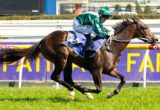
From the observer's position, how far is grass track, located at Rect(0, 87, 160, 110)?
6254 mm

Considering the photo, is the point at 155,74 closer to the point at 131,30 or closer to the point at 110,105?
the point at 131,30

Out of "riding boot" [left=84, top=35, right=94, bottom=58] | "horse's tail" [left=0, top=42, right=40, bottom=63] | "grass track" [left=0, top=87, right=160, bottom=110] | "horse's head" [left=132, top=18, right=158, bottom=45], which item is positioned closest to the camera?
"grass track" [left=0, top=87, right=160, bottom=110]

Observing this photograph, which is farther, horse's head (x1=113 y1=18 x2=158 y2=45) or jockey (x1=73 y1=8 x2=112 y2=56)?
horse's head (x1=113 y1=18 x2=158 y2=45)

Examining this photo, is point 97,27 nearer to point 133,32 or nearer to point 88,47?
point 88,47

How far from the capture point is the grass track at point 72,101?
6.25 metres

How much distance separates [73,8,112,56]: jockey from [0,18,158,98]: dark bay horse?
0.63 feet

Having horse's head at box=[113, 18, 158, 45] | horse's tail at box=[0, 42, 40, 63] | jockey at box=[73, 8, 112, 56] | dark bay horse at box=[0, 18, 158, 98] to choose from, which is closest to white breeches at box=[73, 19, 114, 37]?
jockey at box=[73, 8, 112, 56]

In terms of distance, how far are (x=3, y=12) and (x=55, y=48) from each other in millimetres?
10541

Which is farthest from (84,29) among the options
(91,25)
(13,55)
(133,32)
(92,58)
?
(13,55)

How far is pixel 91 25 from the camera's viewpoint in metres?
6.95

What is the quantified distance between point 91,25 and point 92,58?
0.47 metres

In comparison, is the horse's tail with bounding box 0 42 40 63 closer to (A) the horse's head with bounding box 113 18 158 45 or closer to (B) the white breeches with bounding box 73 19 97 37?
(B) the white breeches with bounding box 73 19 97 37

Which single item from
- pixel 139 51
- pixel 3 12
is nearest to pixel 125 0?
pixel 3 12

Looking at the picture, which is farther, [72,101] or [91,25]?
[91,25]
